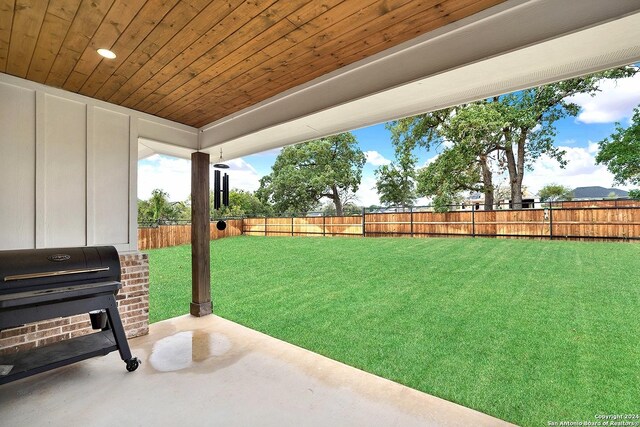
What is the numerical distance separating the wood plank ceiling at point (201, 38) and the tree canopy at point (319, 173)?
44.6ft

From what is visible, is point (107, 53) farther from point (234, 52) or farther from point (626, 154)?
point (626, 154)

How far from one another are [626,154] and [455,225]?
5.69m

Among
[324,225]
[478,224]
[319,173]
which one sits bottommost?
[324,225]

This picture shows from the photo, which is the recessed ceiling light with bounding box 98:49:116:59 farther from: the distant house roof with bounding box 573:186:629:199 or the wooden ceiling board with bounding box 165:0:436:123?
the distant house roof with bounding box 573:186:629:199

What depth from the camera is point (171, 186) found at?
11828 mm

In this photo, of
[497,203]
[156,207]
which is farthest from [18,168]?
[497,203]

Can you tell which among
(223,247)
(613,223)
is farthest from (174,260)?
(613,223)

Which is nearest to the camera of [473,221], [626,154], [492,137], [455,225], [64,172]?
[64,172]

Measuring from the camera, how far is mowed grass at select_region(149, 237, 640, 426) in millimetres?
2264

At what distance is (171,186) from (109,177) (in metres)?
9.50

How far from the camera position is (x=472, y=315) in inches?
148

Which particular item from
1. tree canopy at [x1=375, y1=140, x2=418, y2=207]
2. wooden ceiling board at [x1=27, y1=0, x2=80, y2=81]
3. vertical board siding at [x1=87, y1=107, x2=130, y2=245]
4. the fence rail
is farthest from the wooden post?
wooden ceiling board at [x1=27, y1=0, x2=80, y2=81]

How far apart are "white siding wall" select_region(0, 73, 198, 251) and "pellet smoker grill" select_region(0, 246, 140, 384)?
62cm

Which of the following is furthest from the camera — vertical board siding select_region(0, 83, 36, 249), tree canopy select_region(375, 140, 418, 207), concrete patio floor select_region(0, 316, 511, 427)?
tree canopy select_region(375, 140, 418, 207)
